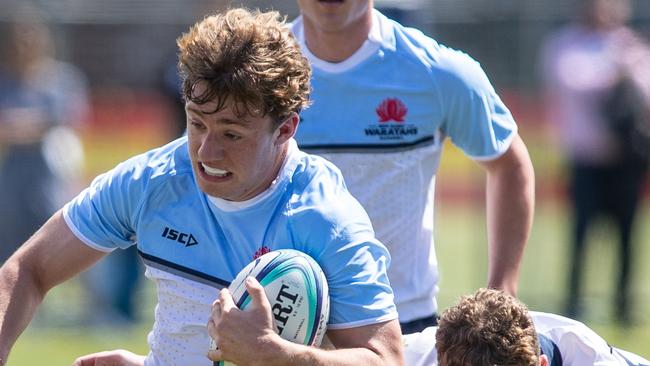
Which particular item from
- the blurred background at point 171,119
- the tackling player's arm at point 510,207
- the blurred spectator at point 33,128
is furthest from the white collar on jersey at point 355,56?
the blurred spectator at point 33,128

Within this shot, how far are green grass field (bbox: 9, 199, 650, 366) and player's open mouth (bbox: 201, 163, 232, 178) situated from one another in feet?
19.6

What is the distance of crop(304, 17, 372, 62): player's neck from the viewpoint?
5.13 m

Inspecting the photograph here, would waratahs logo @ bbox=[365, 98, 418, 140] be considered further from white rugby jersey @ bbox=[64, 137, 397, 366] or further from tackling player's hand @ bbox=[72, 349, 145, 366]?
tackling player's hand @ bbox=[72, 349, 145, 366]

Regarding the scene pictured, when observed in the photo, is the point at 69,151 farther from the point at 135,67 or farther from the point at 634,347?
the point at 135,67

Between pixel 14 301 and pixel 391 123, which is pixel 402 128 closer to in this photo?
pixel 391 123

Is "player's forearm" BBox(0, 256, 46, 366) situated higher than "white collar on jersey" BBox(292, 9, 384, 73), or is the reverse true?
"white collar on jersey" BBox(292, 9, 384, 73)

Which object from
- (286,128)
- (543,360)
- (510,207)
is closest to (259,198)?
(286,128)

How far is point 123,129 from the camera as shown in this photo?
22.5 metres

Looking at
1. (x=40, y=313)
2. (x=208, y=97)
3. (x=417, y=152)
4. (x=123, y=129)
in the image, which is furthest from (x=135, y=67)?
(x=208, y=97)

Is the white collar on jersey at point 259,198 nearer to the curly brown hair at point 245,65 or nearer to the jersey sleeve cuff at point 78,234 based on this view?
the curly brown hair at point 245,65

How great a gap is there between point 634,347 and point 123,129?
14055 mm

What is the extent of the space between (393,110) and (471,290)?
27.0 ft

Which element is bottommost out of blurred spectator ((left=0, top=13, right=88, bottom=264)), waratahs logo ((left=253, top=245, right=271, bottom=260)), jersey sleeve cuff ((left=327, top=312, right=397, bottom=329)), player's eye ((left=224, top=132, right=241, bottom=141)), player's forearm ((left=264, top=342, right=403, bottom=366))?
blurred spectator ((left=0, top=13, right=88, bottom=264))

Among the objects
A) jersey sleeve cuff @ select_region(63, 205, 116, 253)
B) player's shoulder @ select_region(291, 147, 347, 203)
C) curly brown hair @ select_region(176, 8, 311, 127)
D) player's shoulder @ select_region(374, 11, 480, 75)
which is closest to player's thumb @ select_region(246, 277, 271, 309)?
player's shoulder @ select_region(291, 147, 347, 203)
